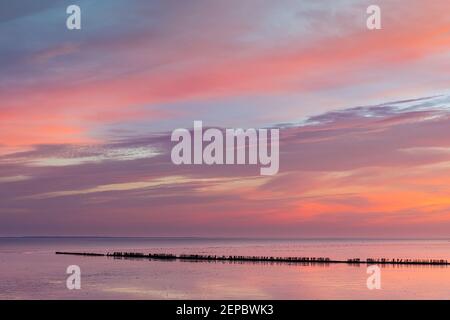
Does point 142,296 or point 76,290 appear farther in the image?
point 76,290

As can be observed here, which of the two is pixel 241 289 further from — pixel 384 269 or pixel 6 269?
pixel 6 269

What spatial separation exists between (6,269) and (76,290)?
37647 millimetres

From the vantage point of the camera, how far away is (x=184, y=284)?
69.0 m

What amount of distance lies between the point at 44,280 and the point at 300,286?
32.7 meters
